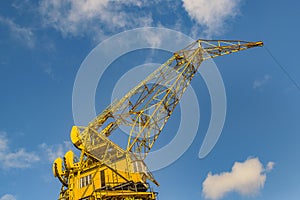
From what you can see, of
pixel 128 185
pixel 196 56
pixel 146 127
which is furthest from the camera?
pixel 196 56

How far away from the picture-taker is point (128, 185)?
40500 mm

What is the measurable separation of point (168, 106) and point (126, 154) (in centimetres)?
963

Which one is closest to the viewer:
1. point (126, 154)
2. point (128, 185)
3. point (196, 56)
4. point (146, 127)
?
point (128, 185)

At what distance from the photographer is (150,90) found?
48031 millimetres

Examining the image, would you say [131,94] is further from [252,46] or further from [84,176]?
[252,46]

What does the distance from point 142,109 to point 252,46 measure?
20.6 metres

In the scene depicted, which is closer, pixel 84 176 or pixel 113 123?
pixel 84 176

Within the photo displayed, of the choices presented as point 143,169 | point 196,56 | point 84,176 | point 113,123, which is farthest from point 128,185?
point 196,56

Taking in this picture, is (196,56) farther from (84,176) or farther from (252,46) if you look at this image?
(84,176)

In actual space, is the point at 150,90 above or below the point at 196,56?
below


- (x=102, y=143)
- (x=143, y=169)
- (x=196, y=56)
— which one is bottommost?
(x=143, y=169)

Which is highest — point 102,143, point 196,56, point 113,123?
point 196,56

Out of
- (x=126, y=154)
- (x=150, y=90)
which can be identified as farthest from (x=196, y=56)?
(x=126, y=154)

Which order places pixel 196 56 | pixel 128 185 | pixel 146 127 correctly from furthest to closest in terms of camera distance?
1. pixel 196 56
2. pixel 146 127
3. pixel 128 185
